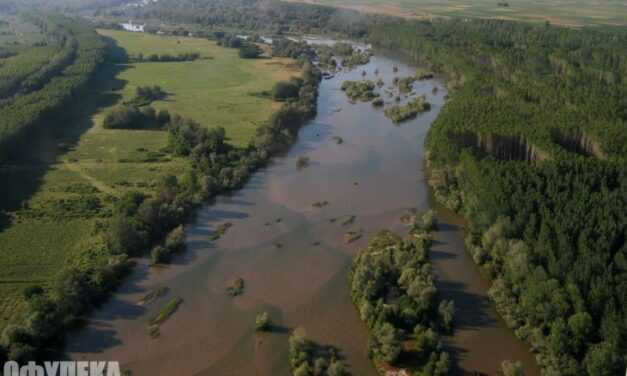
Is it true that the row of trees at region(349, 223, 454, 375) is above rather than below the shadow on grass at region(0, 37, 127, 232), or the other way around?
below

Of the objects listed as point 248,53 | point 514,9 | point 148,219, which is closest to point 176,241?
point 148,219

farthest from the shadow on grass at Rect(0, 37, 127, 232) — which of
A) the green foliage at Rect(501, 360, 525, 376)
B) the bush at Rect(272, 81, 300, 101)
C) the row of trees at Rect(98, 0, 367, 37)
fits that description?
the row of trees at Rect(98, 0, 367, 37)

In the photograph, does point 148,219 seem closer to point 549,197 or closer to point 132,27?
point 549,197

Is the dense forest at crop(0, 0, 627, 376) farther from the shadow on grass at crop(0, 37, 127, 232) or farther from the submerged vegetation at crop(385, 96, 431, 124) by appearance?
the submerged vegetation at crop(385, 96, 431, 124)

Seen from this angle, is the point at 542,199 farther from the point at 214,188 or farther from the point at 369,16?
the point at 369,16

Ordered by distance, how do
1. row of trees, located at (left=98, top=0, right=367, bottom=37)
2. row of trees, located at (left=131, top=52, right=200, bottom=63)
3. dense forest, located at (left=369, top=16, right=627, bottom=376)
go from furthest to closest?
row of trees, located at (left=98, top=0, right=367, bottom=37) < row of trees, located at (left=131, top=52, right=200, bottom=63) < dense forest, located at (left=369, top=16, right=627, bottom=376)

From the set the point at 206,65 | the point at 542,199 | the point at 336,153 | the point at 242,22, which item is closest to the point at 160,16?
the point at 242,22
